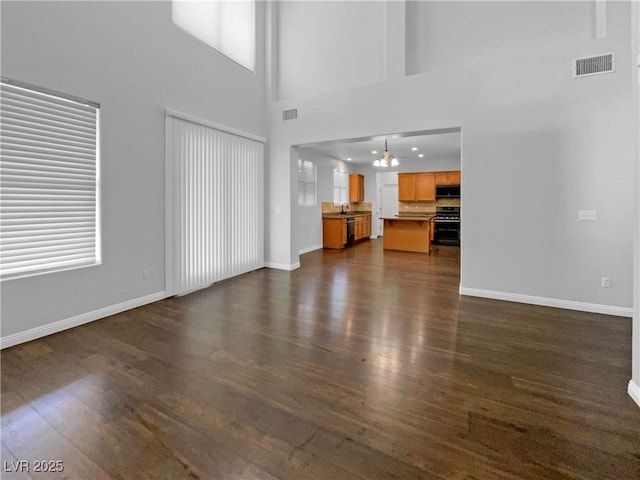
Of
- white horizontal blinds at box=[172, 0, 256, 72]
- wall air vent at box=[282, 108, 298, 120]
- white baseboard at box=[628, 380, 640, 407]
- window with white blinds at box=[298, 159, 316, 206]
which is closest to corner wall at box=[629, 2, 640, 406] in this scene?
white baseboard at box=[628, 380, 640, 407]

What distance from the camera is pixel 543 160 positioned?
380cm

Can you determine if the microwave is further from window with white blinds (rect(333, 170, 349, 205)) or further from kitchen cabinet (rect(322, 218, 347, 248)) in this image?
kitchen cabinet (rect(322, 218, 347, 248))

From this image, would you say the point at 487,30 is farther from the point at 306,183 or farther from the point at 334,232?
the point at 334,232

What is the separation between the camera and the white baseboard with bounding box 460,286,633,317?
352 centimetres

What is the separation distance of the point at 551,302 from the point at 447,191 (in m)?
6.65

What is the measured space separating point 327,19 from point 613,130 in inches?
186

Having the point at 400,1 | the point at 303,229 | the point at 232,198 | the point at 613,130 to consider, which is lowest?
the point at 303,229

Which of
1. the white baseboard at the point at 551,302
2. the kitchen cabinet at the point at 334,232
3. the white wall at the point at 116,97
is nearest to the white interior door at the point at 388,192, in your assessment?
the kitchen cabinet at the point at 334,232

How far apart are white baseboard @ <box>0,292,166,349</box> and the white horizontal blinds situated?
3778mm

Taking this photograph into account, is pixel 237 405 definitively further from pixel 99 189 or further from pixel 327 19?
pixel 327 19

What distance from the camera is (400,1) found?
4.61m

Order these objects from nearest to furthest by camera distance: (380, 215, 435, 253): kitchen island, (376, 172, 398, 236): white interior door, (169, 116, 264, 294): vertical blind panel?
(169, 116, 264, 294): vertical blind panel
(380, 215, 435, 253): kitchen island
(376, 172, 398, 236): white interior door

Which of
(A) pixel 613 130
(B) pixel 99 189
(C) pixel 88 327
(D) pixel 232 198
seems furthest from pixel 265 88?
(A) pixel 613 130

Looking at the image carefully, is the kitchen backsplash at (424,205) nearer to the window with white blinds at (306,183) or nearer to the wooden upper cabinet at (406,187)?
the wooden upper cabinet at (406,187)
